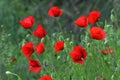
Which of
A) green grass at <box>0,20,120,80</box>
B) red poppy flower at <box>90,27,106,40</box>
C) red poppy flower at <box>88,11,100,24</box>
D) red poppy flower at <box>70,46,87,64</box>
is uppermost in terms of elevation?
red poppy flower at <box>88,11,100,24</box>

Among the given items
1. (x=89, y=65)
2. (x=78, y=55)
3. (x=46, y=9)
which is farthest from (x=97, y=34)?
(x=46, y=9)

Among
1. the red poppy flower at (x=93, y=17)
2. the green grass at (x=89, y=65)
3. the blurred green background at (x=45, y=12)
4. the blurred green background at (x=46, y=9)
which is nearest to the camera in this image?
the green grass at (x=89, y=65)

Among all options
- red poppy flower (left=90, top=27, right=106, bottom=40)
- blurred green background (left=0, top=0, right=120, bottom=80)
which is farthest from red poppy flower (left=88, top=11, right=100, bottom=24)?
blurred green background (left=0, top=0, right=120, bottom=80)

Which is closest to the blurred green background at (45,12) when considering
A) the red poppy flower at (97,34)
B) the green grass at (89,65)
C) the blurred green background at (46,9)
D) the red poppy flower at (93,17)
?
the blurred green background at (46,9)

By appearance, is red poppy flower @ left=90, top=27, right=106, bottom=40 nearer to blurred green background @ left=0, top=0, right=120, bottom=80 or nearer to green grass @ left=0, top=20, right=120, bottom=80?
green grass @ left=0, top=20, right=120, bottom=80

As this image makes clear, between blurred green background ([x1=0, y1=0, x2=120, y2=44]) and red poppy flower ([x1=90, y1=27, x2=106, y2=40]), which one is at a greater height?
red poppy flower ([x1=90, y1=27, x2=106, y2=40])

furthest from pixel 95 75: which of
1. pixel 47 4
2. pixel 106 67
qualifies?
A: pixel 47 4

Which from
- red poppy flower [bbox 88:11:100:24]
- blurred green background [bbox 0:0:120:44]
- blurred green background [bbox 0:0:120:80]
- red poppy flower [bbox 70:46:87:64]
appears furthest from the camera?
blurred green background [bbox 0:0:120:44]

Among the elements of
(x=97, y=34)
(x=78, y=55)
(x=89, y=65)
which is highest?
(x=97, y=34)

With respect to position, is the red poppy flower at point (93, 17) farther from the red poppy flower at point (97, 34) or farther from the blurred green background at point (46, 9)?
the blurred green background at point (46, 9)

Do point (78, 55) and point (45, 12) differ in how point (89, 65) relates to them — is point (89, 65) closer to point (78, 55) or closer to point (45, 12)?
point (78, 55)

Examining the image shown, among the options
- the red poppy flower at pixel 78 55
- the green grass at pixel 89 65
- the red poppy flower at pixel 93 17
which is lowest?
the green grass at pixel 89 65

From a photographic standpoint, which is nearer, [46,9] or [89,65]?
[89,65]

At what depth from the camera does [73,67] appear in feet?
12.5
